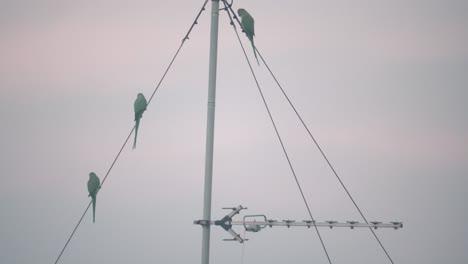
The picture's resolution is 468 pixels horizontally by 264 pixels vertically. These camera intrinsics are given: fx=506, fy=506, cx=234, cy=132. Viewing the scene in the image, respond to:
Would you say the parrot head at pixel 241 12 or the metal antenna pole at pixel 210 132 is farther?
the parrot head at pixel 241 12

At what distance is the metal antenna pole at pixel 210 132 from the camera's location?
9570mm

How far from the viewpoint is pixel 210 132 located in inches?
385

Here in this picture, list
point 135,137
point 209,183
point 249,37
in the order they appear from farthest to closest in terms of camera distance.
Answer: point 135,137 < point 249,37 < point 209,183

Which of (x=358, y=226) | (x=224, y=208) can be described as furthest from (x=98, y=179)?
(x=358, y=226)

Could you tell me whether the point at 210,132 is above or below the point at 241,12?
below

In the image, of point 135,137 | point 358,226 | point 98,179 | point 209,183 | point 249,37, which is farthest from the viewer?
point 98,179

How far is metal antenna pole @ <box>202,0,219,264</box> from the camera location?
31.4 ft

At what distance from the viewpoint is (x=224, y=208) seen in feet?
34.4

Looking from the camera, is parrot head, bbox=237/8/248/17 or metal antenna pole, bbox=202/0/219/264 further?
parrot head, bbox=237/8/248/17

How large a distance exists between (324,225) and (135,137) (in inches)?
215

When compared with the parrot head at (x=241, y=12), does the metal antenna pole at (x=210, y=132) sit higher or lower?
lower

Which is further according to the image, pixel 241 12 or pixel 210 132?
pixel 241 12

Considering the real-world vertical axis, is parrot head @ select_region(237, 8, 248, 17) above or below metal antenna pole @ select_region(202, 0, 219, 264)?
above

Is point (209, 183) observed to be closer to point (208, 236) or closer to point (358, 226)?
point (208, 236)
